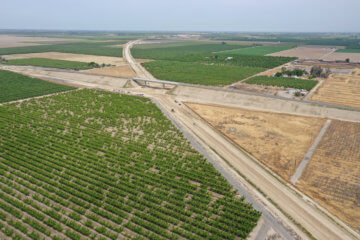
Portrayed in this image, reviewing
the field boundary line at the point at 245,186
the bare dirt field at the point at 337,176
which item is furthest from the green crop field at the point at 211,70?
the bare dirt field at the point at 337,176

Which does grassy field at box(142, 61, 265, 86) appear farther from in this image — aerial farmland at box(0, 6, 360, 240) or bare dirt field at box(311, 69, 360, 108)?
→ bare dirt field at box(311, 69, 360, 108)

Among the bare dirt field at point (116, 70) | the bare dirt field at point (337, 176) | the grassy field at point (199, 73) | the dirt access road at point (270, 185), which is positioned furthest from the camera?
the bare dirt field at point (116, 70)

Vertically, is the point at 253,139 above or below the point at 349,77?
below

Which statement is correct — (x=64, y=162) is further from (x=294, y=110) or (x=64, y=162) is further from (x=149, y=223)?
(x=294, y=110)

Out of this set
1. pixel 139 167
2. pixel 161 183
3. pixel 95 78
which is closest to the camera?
pixel 161 183

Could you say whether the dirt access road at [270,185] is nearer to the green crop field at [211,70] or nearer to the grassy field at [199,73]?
the grassy field at [199,73]

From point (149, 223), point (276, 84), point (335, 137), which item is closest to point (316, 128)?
point (335, 137)
